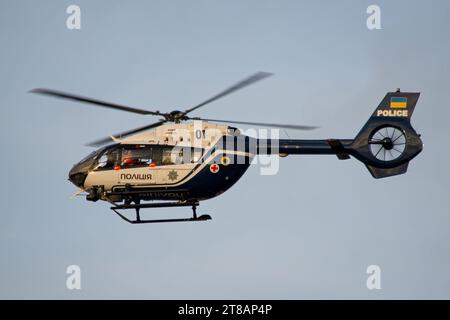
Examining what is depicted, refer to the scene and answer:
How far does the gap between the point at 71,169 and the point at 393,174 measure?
833 cm

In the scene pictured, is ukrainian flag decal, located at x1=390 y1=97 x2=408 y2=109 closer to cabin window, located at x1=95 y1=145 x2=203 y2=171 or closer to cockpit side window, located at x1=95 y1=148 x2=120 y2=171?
cabin window, located at x1=95 y1=145 x2=203 y2=171

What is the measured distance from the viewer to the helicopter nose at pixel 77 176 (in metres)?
29.0

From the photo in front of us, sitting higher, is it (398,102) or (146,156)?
(398,102)

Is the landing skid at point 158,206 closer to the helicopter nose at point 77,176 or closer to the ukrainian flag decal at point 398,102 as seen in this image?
the helicopter nose at point 77,176

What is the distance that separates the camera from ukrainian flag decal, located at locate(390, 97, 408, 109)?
29.0 meters

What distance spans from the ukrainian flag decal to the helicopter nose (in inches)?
319

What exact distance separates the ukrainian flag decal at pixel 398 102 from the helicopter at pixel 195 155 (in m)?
0.05

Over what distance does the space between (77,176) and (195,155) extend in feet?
10.8

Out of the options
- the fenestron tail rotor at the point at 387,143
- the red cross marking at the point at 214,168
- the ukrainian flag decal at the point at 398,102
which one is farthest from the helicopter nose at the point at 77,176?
the ukrainian flag decal at the point at 398,102

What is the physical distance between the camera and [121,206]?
28.3 m

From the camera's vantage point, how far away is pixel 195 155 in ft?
92.3

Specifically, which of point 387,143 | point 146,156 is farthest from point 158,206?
point 387,143

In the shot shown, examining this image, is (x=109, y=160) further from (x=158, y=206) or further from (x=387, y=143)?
(x=387, y=143)
